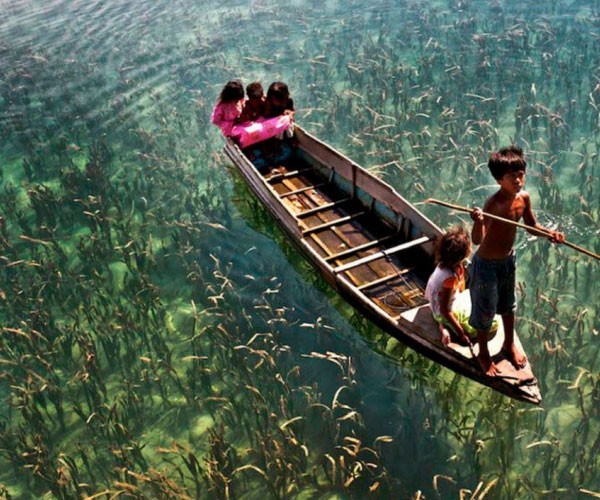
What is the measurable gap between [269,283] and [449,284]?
3.19 m

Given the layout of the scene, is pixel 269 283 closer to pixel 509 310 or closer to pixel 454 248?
pixel 454 248

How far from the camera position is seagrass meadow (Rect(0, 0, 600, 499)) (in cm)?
574

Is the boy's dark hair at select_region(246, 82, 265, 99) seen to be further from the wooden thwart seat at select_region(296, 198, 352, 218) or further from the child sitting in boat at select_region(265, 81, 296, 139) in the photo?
the wooden thwart seat at select_region(296, 198, 352, 218)

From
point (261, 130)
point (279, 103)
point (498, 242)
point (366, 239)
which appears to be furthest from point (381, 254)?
point (279, 103)

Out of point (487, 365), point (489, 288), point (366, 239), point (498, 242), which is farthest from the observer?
point (366, 239)

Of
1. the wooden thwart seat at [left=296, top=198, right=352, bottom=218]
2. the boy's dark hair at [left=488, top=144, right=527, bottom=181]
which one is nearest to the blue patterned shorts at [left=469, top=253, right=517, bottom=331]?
the boy's dark hair at [left=488, top=144, right=527, bottom=181]

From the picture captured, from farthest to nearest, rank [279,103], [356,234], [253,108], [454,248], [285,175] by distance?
1. [253,108]
2. [279,103]
3. [285,175]
4. [356,234]
5. [454,248]

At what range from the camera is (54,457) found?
6.21 metres

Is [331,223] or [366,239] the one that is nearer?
[366,239]

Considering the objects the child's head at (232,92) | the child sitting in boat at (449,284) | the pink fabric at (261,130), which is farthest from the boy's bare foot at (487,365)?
the child's head at (232,92)

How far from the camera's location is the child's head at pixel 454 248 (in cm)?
528

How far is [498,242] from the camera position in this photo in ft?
15.6

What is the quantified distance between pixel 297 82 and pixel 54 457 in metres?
9.75

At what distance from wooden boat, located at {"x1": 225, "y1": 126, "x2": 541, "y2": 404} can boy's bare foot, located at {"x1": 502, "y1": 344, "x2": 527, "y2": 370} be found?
48 mm
